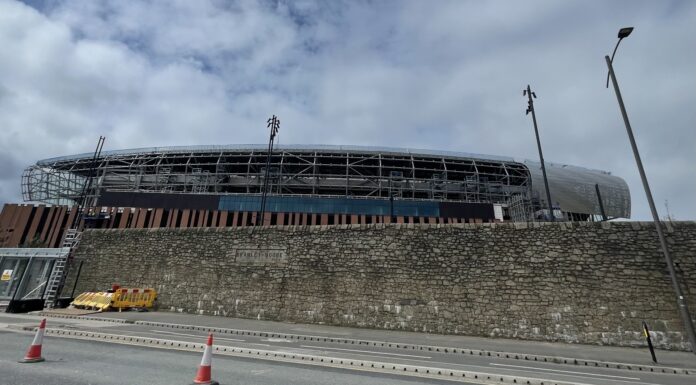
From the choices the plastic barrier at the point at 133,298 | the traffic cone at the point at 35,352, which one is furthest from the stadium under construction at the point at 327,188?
the traffic cone at the point at 35,352

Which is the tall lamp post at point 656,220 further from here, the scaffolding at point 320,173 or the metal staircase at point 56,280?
the scaffolding at point 320,173

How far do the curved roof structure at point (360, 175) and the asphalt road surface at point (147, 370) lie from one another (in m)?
38.6

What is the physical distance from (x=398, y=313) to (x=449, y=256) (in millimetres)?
3148

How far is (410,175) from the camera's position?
50312 mm

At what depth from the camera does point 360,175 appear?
4841 cm

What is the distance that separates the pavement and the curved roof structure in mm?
33544

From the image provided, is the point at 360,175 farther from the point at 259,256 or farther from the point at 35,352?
the point at 35,352

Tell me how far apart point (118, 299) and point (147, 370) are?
45.4 ft

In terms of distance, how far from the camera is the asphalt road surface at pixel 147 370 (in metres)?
5.40

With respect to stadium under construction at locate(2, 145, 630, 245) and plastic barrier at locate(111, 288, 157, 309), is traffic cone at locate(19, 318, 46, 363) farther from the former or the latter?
stadium under construction at locate(2, 145, 630, 245)

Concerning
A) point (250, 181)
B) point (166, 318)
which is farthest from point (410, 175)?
point (166, 318)

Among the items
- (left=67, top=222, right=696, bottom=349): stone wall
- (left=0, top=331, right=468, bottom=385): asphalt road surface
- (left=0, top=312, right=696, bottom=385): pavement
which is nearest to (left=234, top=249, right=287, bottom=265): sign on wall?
(left=67, top=222, right=696, bottom=349): stone wall

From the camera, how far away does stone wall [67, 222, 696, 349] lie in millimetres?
11352

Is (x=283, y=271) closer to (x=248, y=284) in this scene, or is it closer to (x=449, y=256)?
(x=248, y=284)
